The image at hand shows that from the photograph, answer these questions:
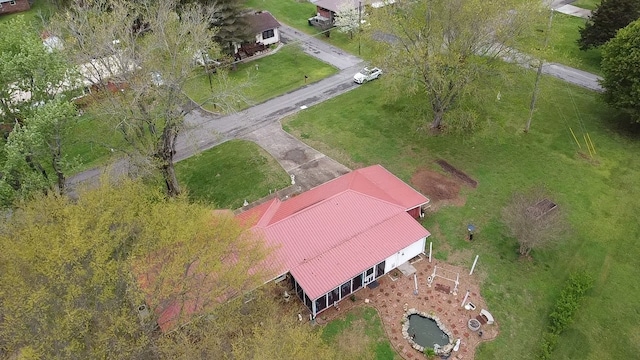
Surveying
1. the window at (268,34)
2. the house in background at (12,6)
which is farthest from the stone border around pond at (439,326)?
the house in background at (12,6)

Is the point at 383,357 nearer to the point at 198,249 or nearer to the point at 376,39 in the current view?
the point at 198,249

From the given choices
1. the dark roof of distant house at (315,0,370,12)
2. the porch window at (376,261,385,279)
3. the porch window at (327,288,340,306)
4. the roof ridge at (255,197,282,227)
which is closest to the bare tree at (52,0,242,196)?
the roof ridge at (255,197,282,227)

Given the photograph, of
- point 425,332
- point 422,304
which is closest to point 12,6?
point 422,304

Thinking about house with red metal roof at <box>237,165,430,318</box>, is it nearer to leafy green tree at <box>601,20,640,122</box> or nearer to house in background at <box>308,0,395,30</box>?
leafy green tree at <box>601,20,640,122</box>

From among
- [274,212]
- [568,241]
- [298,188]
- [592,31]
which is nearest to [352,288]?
[274,212]

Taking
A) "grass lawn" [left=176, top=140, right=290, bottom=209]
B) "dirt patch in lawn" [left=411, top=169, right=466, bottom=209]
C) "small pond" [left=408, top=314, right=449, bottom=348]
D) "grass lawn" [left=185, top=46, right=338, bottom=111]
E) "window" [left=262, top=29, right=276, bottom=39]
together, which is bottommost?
"small pond" [left=408, top=314, right=449, bottom=348]

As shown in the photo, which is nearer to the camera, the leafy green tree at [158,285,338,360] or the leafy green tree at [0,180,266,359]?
the leafy green tree at [0,180,266,359]

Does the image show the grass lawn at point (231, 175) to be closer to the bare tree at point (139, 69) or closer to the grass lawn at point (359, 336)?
the bare tree at point (139, 69)

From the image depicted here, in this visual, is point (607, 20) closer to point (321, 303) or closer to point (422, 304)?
point (422, 304)
